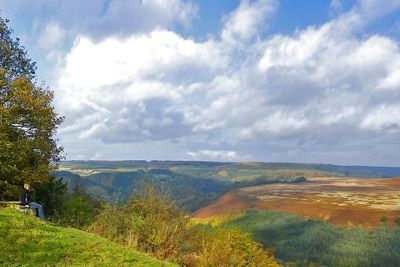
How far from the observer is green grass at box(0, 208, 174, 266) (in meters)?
16.3

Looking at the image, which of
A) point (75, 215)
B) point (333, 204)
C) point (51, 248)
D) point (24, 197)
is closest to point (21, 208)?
point (24, 197)

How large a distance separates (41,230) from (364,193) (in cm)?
15038

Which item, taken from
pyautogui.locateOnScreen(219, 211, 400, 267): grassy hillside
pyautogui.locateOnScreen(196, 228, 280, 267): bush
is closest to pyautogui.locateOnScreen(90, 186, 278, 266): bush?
pyautogui.locateOnScreen(196, 228, 280, 267): bush

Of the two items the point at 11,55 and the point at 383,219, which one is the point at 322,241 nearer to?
the point at 383,219

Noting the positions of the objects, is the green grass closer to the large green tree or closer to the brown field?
the large green tree

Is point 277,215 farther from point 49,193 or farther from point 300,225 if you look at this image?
point 49,193

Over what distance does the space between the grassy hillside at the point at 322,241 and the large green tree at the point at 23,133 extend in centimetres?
5933

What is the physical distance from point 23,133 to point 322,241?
88914 mm

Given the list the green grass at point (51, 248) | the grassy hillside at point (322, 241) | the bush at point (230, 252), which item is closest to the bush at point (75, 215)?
the green grass at point (51, 248)

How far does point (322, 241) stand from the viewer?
4077 inches

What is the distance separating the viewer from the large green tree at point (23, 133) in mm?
25344

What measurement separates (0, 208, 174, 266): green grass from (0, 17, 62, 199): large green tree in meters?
5.02

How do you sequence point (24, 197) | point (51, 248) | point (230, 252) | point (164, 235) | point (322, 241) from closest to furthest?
1. point (51, 248)
2. point (164, 235)
3. point (230, 252)
4. point (24, 197)
5. point (322, 241)

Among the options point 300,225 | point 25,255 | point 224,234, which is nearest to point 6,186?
point 25,255
